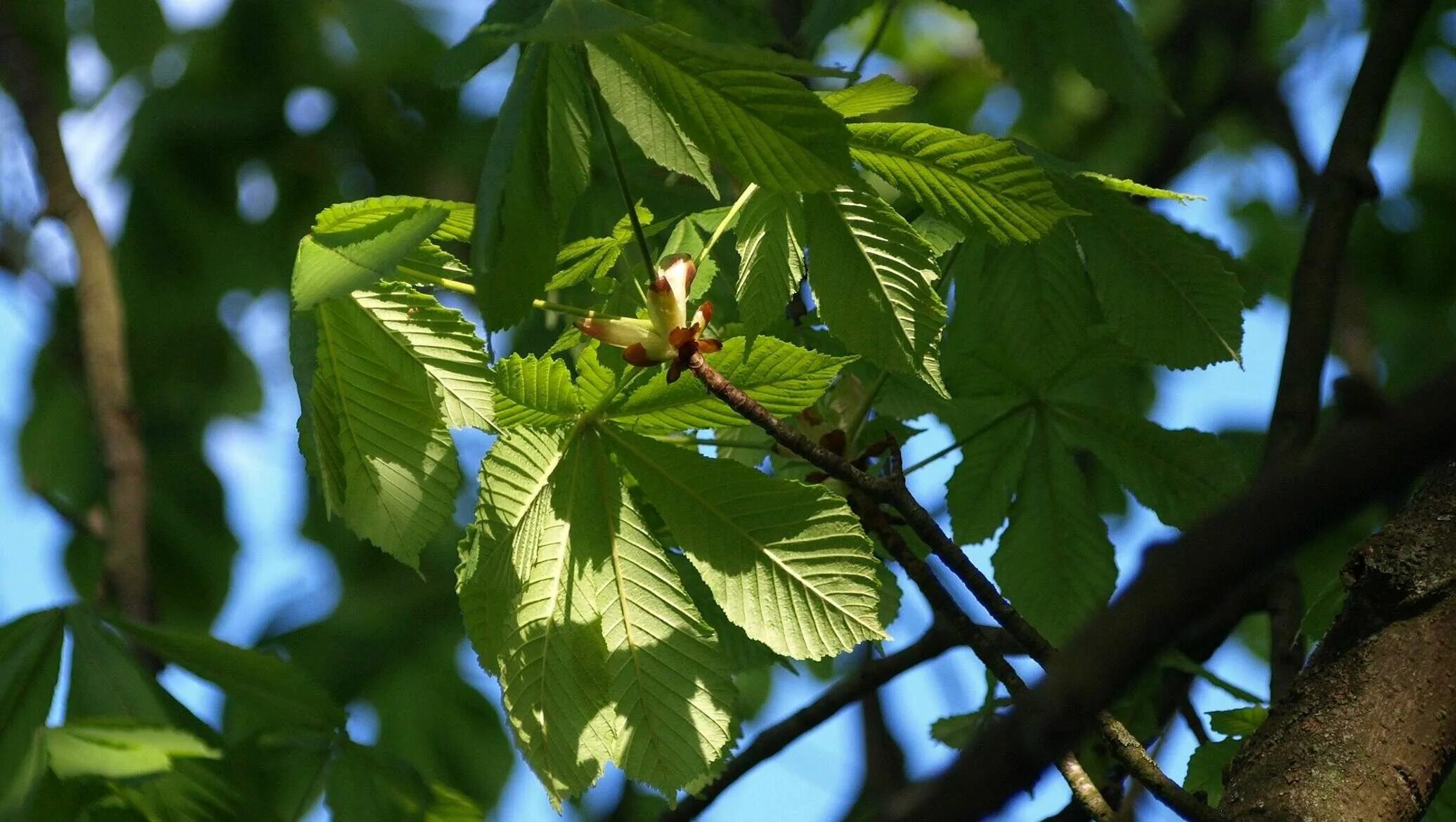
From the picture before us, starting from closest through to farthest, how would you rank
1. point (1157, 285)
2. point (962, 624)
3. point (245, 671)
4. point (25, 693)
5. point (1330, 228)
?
1. point (962, 624)
2. point (1157, 285)
3. point (25, 693)
4. point (245, 671)
5. point (1330, 228)

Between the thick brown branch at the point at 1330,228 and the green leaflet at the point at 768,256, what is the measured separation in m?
0.76

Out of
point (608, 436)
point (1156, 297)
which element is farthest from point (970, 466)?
point (608, 436)

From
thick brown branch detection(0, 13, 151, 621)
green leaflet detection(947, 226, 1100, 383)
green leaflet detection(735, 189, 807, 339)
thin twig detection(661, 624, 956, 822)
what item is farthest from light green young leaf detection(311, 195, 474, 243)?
thick brown branch detection(0, 13, 151, 621)

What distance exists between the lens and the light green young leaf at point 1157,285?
4.20 ft

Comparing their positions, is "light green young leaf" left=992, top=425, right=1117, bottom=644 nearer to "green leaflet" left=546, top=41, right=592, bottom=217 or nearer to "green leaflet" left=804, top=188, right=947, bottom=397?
"green leaflet" left=804, top=188, right=947, bottom=397

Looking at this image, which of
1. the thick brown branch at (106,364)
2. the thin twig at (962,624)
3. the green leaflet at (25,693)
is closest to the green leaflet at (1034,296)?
the thin twig at (962,624)

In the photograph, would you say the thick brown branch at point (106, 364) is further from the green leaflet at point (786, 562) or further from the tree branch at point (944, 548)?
the tree branch at point (944, 548)

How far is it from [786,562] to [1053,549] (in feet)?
1.51

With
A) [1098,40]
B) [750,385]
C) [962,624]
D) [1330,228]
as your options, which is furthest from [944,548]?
Answer: [1330,228]

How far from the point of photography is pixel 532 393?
1.14m

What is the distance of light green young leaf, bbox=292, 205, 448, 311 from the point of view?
1.01 m

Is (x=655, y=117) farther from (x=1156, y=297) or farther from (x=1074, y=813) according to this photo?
(x=1074, y=813)

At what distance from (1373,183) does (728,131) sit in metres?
1.16

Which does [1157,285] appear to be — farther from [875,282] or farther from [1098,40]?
[1098,40]
